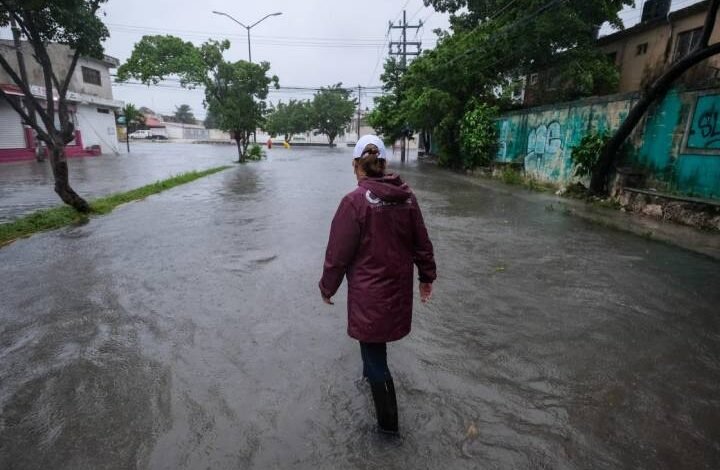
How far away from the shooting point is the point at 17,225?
23.8 ft

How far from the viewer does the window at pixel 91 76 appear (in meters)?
28.7

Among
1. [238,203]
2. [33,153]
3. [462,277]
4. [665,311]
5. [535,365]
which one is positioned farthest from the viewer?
[33,153]

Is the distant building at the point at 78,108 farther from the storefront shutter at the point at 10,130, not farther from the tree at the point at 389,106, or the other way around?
the tree at the point at 389,106

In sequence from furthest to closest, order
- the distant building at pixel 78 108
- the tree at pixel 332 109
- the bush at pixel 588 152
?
the tree at pixel 332 109, the distant building at pixel 78 108, the bush at pixel 588 152

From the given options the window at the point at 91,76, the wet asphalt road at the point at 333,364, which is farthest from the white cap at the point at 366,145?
the window at the point at 91,76

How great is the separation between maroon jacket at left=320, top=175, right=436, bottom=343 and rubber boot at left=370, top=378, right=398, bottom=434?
31cm

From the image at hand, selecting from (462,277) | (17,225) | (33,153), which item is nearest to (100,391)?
(462,277)

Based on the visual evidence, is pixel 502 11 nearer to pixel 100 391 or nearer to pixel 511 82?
pixel 511 82

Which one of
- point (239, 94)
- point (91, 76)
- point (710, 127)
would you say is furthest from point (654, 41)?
point (91, 76)

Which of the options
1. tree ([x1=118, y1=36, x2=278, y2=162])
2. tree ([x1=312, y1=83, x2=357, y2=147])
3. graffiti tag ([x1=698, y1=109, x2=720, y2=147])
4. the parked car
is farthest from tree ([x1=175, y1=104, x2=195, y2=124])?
graffiti tag ([x1=698, y1=109, x2=720, y2=147])

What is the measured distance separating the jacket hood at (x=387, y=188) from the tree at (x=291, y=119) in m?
62.7

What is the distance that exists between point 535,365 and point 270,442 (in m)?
2.02

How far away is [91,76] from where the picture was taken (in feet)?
96.5

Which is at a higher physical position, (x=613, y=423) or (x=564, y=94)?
(x=564, y=94)
